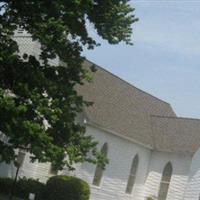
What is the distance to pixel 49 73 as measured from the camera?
23.5m

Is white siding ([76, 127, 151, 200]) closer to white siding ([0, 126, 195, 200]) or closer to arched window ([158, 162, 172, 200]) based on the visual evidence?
white siding ([0, 126, 195, 200])

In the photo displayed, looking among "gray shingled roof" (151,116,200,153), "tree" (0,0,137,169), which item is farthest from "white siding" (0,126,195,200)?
"tree" (0,0,137,169)

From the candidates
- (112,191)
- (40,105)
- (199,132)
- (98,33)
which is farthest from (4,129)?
(199,132)

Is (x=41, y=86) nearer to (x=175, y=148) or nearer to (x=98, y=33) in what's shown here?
(x=98, y=33)

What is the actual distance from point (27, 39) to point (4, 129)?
64.0ft

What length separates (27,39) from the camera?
40219 mm

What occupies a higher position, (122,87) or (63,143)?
(122,87)

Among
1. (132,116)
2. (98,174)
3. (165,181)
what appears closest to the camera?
(98,174)

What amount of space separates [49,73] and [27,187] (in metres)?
13.2

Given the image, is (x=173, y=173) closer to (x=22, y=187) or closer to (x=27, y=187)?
(x=27, y=187)

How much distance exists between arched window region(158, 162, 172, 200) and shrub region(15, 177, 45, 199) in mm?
11659

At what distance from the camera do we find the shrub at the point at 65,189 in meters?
34.6

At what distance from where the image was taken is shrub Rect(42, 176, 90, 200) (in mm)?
34625

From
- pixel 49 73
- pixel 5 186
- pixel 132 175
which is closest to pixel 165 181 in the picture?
pixel 132 175
